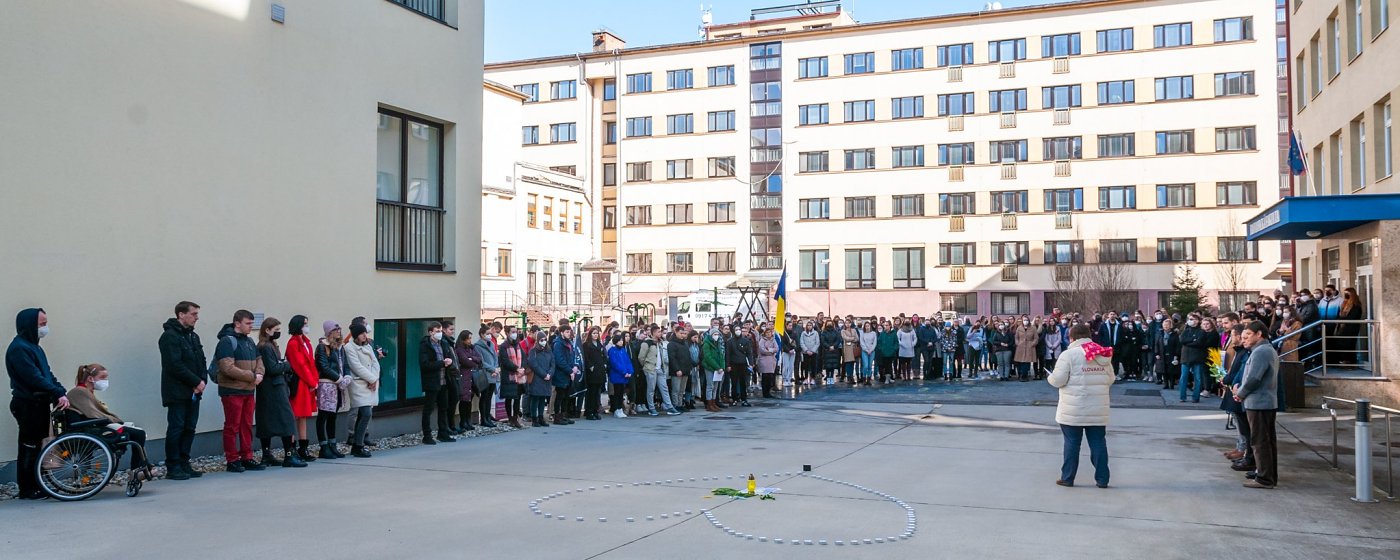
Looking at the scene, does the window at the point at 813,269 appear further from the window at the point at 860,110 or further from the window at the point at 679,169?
the window at the point at 679,169

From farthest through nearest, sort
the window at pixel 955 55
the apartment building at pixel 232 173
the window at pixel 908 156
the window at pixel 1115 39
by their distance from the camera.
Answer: the window at pixel 908 156 < the window at pixel 955 55 < the window at pixel 1115 39 < the apartment building at pixel 232 173

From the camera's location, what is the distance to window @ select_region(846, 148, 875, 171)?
194 ft

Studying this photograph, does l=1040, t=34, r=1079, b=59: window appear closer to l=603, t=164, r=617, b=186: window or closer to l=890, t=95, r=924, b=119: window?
l=890, t=95, r=924, b=119: window

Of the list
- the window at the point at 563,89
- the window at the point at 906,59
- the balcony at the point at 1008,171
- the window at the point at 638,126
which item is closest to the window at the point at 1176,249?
the balcony at the point at 1008,171

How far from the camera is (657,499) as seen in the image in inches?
402

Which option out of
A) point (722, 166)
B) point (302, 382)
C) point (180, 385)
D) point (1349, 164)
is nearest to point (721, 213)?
point (722, 166)

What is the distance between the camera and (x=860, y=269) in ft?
195

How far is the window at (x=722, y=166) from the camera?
62656mm

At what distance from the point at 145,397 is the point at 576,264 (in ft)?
172

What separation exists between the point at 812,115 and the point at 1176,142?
19.2 metres

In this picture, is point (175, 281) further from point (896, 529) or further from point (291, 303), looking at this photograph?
point (896, 529)

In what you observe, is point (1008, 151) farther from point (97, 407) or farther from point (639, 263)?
point (97, 407)

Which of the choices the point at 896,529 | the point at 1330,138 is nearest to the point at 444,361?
the point at 896,529

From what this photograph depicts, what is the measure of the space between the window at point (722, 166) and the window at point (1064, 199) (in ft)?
59.0
